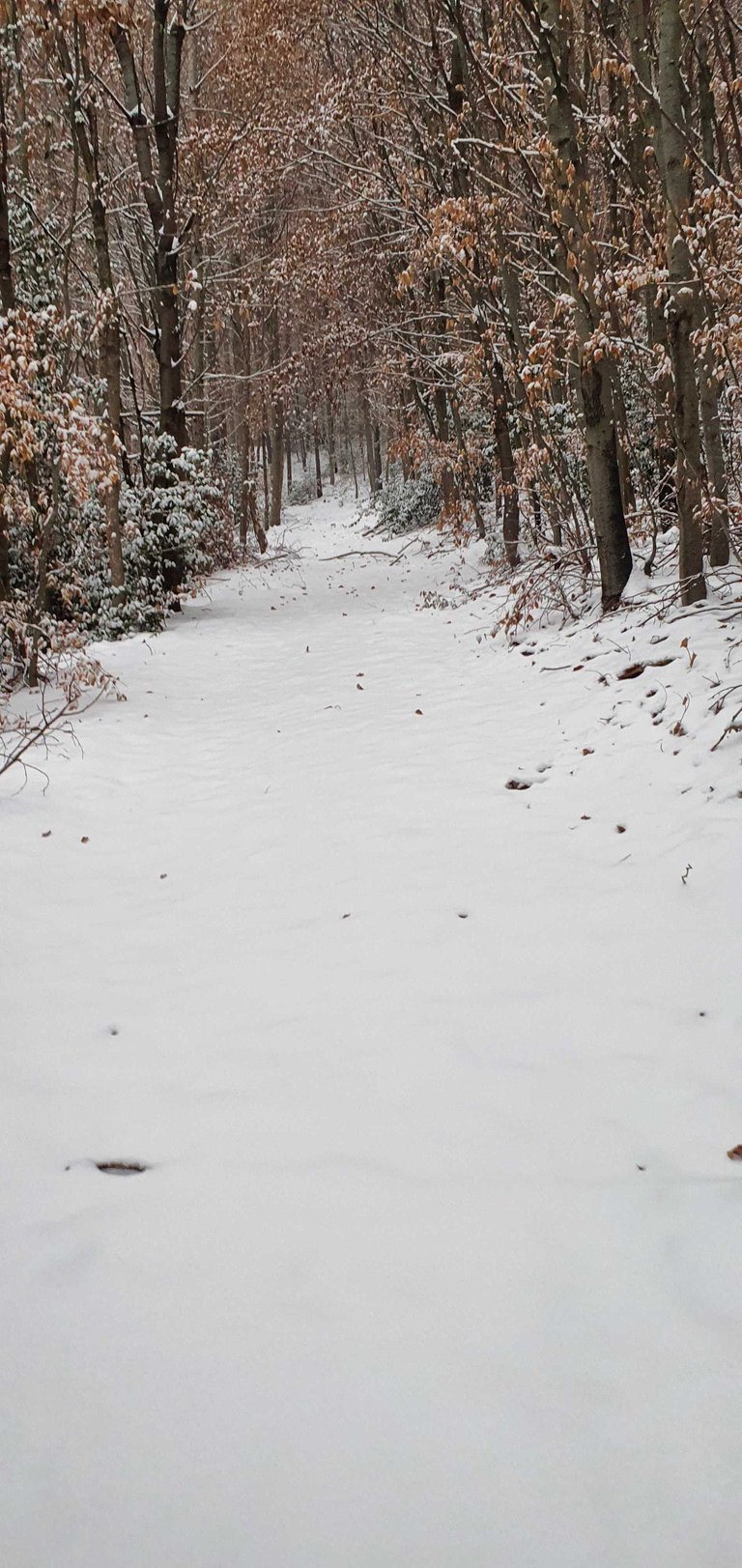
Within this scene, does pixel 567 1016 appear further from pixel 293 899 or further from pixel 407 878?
pixel 293 899

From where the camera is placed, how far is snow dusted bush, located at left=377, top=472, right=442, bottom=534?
1884 centimetres

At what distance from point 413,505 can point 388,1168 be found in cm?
1895

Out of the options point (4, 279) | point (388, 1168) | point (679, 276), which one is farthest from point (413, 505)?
point (388, 1168)

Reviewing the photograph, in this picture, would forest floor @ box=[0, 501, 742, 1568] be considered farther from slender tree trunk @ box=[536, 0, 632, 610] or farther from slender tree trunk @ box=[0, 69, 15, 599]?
slender tree trunk @ box=[0, 69, 15, 599]

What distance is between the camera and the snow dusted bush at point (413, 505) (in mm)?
18844

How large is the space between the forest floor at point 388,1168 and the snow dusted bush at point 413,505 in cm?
1526

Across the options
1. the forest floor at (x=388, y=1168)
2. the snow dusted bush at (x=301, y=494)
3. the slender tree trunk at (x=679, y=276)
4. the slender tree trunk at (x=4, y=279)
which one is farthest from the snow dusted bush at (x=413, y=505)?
the snow dusted bush at (x=301, y=494)

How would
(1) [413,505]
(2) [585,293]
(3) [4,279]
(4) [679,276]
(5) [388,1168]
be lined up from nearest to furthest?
1. (5) [388,1168]
2. (4) [679,276]
3. (2) [585,293]
4. (3) [4,279]
5. (1) [413,505]

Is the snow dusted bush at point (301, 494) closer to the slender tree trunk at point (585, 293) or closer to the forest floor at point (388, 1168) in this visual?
the slender tree trunk at point (585, 293)

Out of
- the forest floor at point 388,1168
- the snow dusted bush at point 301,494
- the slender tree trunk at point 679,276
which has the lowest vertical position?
the forest floor at point 388,1168

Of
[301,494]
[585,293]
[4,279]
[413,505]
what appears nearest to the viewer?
[585,293]

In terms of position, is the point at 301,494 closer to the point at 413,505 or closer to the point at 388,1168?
the point at 413,505

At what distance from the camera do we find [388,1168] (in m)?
2.06

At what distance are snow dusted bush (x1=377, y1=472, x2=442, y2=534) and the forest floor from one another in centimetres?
1526
